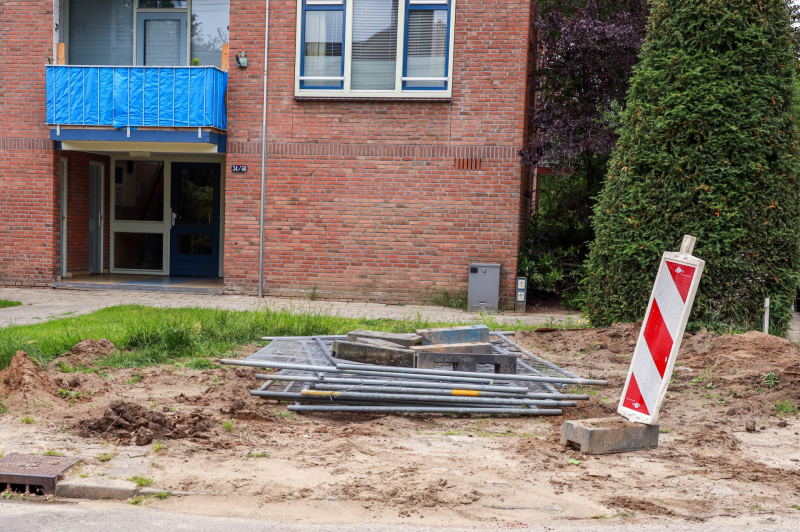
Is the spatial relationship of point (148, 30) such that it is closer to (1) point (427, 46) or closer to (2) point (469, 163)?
(1) point (427, 46)

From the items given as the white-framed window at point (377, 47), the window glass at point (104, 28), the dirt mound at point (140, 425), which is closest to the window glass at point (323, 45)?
the white-framed window at point (377, 47)

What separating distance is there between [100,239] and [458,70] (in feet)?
30.8

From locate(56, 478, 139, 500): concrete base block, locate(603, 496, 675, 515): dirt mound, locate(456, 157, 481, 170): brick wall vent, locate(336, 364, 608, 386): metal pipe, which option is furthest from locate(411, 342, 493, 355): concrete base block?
locate(456, 157, 481, 170): brick wall vent

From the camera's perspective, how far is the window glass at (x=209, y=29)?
632 inches

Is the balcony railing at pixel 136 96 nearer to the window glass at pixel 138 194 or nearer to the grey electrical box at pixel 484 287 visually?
the window glass at pixel 138 194

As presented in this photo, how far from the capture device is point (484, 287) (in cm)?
1395

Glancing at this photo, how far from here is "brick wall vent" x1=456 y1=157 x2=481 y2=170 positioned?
14203 mm

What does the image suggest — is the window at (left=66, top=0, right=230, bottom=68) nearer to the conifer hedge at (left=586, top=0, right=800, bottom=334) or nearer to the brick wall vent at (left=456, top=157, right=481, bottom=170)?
the brick wall vent at (left=456, top=157, right=481, bottom=170)

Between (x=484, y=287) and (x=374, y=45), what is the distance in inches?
204

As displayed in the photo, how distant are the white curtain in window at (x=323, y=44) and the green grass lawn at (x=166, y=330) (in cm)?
533

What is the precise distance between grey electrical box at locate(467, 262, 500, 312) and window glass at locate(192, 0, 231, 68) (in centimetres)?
728

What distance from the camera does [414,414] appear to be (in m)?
6.46

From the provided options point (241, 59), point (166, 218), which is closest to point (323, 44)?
point (241, 59)

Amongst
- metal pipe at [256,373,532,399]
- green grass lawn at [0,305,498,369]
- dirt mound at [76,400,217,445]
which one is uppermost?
metal pipe at [256,373,532,399]
